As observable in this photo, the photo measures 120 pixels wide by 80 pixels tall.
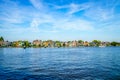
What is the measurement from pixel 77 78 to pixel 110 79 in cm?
588

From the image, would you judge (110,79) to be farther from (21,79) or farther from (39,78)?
(21,79)

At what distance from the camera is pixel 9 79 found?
2931 cm

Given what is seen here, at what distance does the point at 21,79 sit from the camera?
29.0 metres

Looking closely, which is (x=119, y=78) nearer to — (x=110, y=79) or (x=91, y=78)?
(x=110, y=79)

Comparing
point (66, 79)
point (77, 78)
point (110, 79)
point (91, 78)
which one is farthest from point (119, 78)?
point (66, 79)

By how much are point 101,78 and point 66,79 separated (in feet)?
21.5

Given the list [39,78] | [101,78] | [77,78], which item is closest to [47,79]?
[39,78]

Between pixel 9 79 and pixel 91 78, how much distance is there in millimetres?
14889

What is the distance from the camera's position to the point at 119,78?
29375 mm

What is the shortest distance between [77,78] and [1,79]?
13.7 metres

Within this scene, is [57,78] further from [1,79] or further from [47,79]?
[1,79]

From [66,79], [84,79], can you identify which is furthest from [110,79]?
[66,79]

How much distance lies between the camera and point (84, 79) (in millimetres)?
29141

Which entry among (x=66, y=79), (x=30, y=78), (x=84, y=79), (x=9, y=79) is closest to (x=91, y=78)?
(x=84, y=79)
